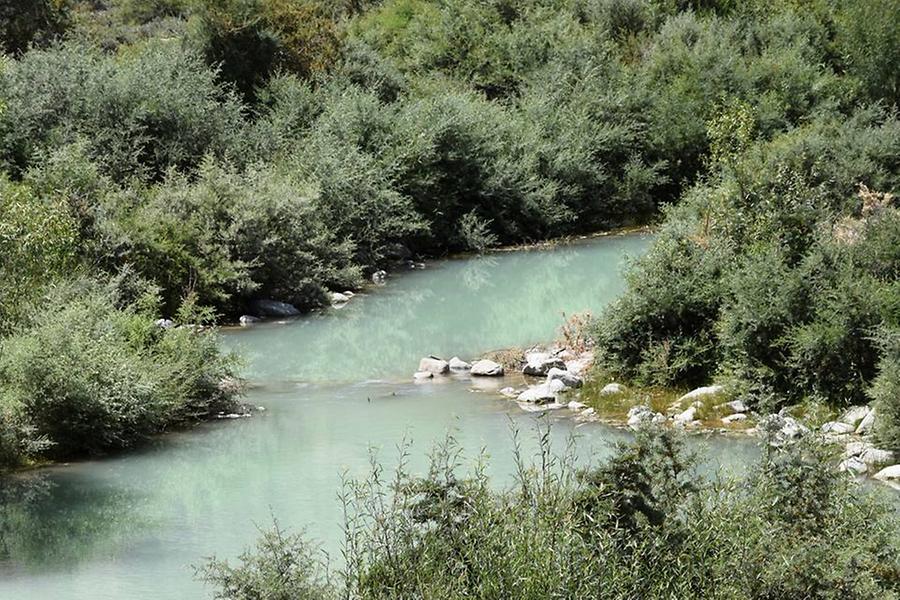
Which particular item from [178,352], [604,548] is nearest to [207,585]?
[604,548]

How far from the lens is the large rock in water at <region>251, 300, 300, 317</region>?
23578 mm

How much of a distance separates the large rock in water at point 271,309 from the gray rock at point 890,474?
1329 cm

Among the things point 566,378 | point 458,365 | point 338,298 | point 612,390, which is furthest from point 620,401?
point 338,298

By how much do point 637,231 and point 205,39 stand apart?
12.6 m

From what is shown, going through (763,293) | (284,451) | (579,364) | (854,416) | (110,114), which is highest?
(110,114)

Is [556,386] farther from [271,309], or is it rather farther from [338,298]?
[338,298]

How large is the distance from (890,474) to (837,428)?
1594 millimetres

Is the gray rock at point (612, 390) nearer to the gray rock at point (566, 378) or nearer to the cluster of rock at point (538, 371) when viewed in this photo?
the cluster of rock at point (538, 371)

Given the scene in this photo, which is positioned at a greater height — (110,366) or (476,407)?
(110,366)

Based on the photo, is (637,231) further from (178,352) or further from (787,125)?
(178,352)

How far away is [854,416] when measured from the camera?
14.6 metres

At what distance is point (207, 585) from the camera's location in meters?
10.2

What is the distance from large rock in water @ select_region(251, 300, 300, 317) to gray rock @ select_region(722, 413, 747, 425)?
1061 centimetres

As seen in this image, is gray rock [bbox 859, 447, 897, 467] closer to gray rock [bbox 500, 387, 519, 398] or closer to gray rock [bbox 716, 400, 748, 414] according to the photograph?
gray rock [bbox 716, 400, 748, 414]
